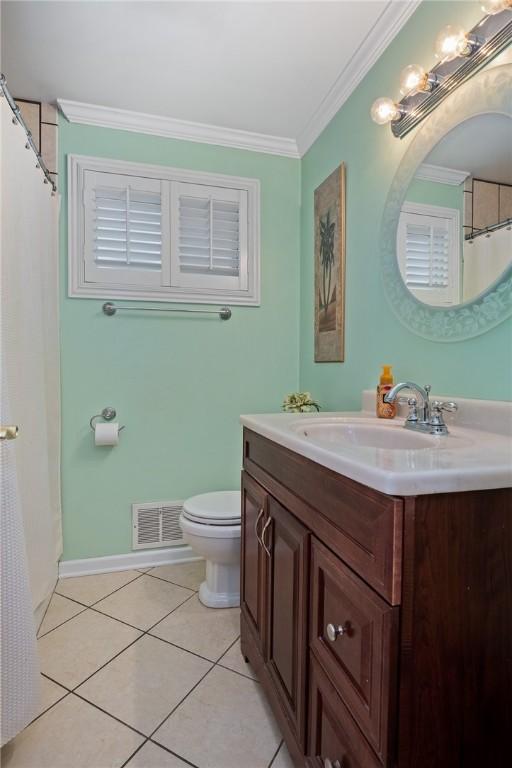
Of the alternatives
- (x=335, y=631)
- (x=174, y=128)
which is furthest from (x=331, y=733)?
(x=174, y=128)

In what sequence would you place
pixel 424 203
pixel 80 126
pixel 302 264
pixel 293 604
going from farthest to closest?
pixel 302 264 < pixel 80 126 < pixel 424 203 < pixel 293 604

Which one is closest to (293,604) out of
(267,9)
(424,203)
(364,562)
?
(364,562)

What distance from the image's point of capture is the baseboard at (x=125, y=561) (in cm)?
203

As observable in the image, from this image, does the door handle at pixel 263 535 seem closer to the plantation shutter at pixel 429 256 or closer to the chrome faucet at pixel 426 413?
the chrome faucet at pixel 426 413

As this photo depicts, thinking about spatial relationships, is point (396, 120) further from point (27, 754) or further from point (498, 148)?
point (27, 754)

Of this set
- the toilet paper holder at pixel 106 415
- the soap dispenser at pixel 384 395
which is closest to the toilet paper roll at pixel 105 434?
the toilet paper holder at pixel 106 415

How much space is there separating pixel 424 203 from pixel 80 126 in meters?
1.74

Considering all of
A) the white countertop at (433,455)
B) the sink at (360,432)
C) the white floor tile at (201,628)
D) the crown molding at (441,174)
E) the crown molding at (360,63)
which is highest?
the crown molding at (360,63)

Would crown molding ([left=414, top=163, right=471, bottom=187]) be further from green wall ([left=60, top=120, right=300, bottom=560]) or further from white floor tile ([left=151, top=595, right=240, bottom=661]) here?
white floor tile ([left=151, top=595, right=240, bottom=661])

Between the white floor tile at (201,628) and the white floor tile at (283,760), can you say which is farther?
the white floor tile at (201,628)

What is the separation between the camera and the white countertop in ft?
1.92

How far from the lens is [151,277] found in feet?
6.86

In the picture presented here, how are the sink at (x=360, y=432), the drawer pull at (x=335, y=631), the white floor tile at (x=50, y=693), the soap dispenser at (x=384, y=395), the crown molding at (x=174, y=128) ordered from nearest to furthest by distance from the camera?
the drawer pull at (x=335, y=631) → the sink at (x=360, y=432) → the white floor tile at (x=50, y=693) → the soap dispenser at (x=384, y=395) → the crown molding at (x=174, y=128)

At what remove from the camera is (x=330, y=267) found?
6.31 feet
